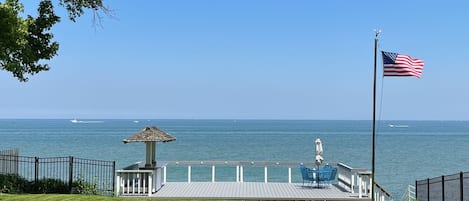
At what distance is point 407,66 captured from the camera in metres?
12.0

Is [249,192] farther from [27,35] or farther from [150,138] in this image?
[27,35]

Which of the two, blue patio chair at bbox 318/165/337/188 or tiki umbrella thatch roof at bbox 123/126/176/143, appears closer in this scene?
tiki umbrella thatch roof at bbox 123/126/176/143

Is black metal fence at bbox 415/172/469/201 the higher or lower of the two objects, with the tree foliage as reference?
lower

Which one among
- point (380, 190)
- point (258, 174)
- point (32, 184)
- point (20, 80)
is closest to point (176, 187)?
point (32, 184)

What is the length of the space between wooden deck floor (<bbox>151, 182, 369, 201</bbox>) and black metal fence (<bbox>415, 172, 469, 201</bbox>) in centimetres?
166

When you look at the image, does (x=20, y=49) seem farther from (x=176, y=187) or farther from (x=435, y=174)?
(x=435, y=174)

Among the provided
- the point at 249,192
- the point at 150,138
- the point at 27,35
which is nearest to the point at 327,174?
the point at 249,192

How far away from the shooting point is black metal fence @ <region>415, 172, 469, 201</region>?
11.5 m

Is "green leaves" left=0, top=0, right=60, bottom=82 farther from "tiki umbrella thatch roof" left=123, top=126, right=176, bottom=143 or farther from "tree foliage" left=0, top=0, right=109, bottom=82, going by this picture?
"tiki umbrella thatch roof" left=123, top=126, right=176, bottom=143

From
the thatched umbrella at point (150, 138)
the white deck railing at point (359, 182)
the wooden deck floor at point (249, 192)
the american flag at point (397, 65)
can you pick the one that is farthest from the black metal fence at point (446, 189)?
the thatched umbrella at point (150, 138)

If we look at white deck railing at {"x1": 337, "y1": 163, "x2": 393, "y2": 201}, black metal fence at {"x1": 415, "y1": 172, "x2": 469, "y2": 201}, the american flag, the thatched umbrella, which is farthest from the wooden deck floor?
the american flag

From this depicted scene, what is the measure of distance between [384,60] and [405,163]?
3887 centimetres

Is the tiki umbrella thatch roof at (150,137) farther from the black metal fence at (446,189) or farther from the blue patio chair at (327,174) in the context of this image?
the black metal fence at (446,189)

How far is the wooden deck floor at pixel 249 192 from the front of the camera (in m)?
14.5
